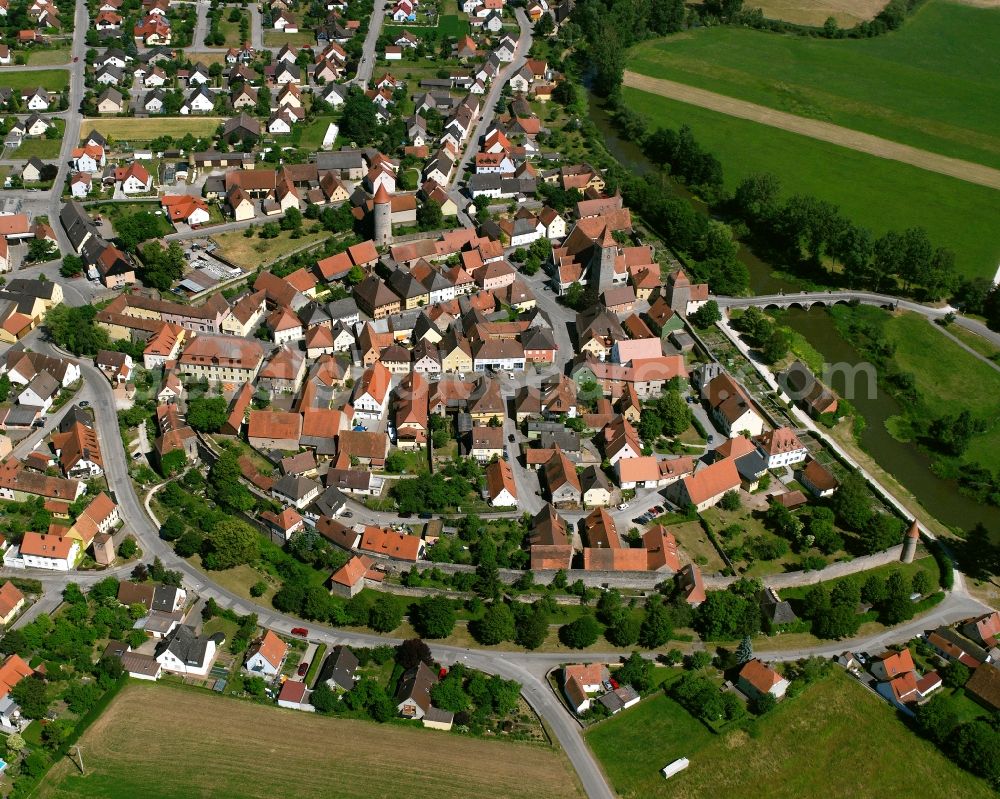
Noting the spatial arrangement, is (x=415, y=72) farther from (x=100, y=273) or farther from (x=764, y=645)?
(x=764, y=645)

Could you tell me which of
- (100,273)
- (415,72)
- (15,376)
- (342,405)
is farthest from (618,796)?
(415,72)

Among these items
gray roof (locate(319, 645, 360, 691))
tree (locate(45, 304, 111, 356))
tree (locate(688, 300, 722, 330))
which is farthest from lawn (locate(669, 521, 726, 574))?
tree (locate(45, 304, 111, 356))

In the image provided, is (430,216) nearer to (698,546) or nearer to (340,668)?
(698,546)

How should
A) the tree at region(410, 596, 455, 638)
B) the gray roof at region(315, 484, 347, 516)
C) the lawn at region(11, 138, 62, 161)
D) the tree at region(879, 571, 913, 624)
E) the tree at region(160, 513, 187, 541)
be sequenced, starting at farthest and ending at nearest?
1. the lawn at region(11, 138, 62, 161)
2. the gray roof at region(315, 484, 347, 516)
3. the tree at region(160, 513, 187, 541)
4. the tree at region(879, 571, 913, 624)
5. the tree at region(410, 596, 455, 638)

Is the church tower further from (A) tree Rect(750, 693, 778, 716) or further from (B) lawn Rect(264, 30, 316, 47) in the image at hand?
(B) lawn Rect(264, 30, 316, 47)

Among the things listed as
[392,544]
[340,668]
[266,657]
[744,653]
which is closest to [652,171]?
[392,544]
